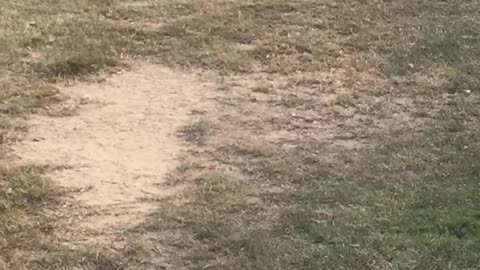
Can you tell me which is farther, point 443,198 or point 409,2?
point 409,2

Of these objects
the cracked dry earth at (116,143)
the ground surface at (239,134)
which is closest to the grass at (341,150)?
the ground surface at (239,134)


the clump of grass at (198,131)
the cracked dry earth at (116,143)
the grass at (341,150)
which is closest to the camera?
the grass at (341,150)

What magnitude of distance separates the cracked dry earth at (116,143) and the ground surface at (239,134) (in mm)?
11

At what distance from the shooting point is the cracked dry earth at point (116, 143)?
410 cm

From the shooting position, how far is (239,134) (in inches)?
187

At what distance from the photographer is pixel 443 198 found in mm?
4121

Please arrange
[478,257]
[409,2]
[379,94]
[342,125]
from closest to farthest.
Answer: [478,257] < [342,125] < [379,94] < [409,2]

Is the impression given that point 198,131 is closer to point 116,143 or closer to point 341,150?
point 116,143

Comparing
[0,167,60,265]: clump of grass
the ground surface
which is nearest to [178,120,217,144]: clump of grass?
the ground surface

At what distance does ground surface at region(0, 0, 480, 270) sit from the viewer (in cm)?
382

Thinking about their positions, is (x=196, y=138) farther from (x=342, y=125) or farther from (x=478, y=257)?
(x=478, y=257)

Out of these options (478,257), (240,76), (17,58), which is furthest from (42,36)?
(478,257)

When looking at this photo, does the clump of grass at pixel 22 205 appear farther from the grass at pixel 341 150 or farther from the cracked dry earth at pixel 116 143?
the grass at pixel 341 150

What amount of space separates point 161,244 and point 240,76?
1882 mm
